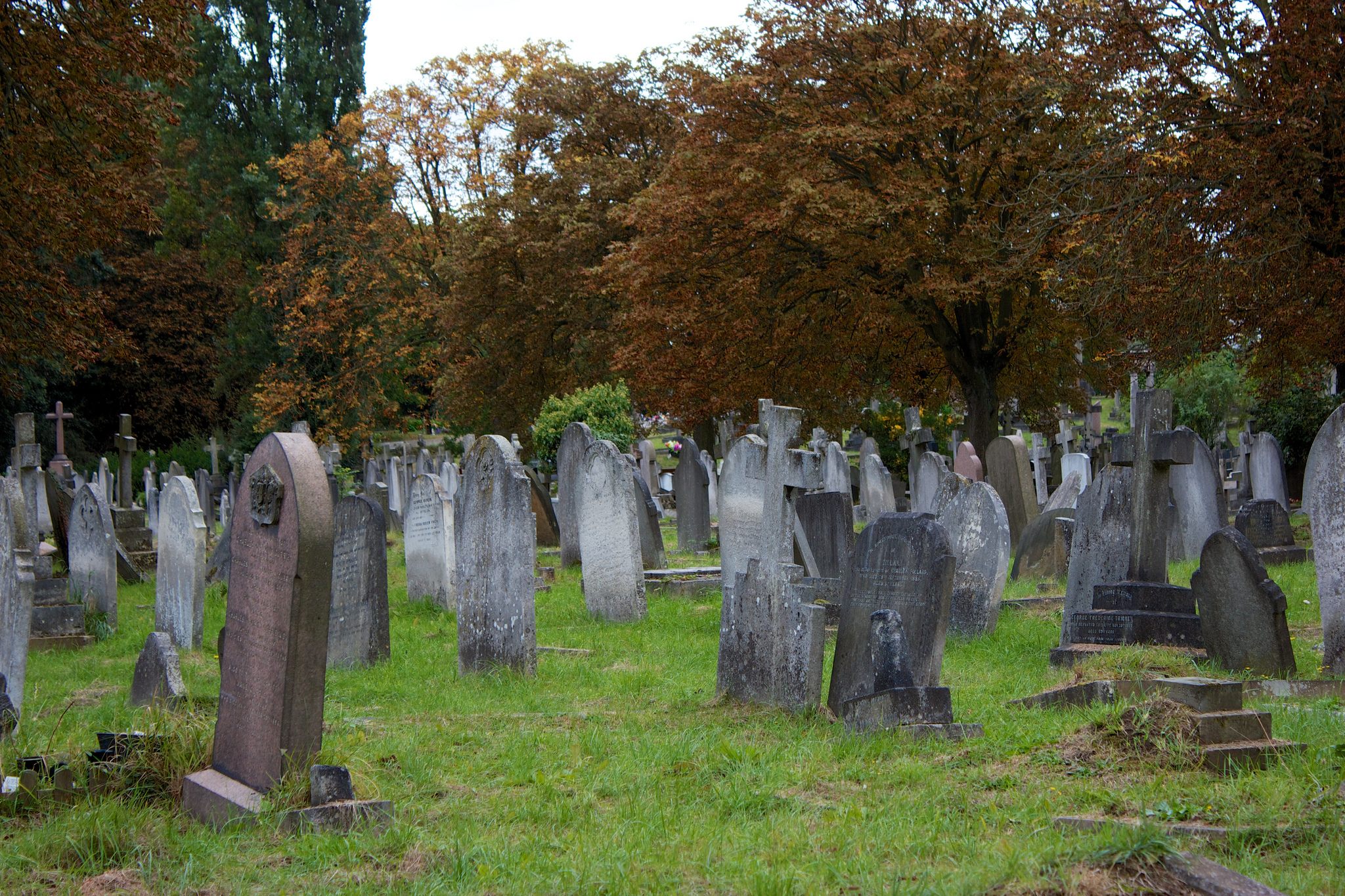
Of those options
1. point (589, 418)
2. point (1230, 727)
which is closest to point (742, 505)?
point (1230, 727)

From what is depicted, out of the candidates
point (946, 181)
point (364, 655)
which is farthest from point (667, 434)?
point (364, 655)

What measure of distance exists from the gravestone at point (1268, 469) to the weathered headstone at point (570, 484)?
10709 millimetres

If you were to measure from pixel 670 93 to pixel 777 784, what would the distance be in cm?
2416

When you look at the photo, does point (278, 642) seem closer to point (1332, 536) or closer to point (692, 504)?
point (1332, 536)

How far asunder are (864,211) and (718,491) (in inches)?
377

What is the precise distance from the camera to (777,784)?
5.34m

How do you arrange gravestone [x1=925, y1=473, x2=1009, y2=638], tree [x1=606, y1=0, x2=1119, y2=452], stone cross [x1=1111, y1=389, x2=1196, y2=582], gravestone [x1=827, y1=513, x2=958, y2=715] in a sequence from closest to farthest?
gravestone [x1=827, y1=513, x2=958, y2=715] → stone cross [x1=1111, y1=389, x2=1196, y2=582] → gravestone [x1=925, y1=473, x2=1009, y2=638] → tree [x1=606, y1=0, x2=1119, y2=452]

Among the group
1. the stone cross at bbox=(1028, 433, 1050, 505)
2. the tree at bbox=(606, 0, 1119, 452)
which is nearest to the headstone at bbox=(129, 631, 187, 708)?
the tree at bbox=(606, 0, 1119, 452)

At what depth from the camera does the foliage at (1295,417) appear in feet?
78.4

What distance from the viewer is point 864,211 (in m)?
20.0

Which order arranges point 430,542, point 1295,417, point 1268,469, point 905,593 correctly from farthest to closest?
point 1295,417
point 1268,469
point 430,542
point 905,593

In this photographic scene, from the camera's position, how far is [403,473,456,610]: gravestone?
1214cm

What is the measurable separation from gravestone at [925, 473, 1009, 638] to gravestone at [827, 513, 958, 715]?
238cm

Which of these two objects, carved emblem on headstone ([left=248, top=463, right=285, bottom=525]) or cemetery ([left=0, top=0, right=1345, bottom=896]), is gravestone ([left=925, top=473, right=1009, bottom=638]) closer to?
cemetery ([left=0, top=0, right=1345, bottom=896])
